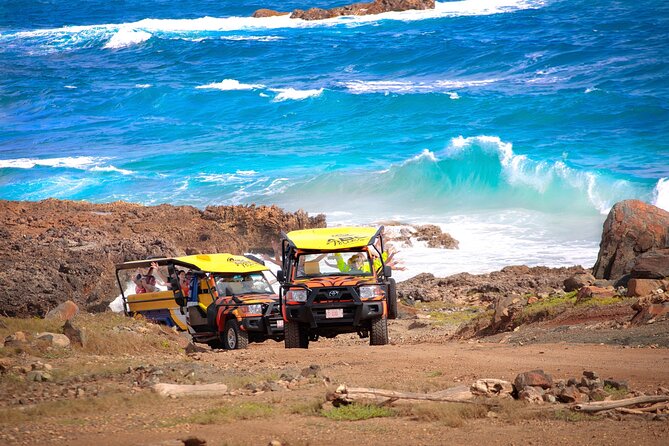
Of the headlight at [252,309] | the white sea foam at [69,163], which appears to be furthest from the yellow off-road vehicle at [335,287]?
the white sea foam at [69,163]

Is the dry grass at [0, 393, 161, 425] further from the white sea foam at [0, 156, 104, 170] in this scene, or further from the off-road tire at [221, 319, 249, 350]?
the white sea foam at [0, 156, 104, 170]

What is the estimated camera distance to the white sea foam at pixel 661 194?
34594 millimetres

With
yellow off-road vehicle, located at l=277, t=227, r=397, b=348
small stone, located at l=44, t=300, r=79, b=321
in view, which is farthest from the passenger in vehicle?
yellow off-road vehicle, located at l=277, t=227, r=397, b=348

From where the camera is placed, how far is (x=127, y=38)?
7606cm

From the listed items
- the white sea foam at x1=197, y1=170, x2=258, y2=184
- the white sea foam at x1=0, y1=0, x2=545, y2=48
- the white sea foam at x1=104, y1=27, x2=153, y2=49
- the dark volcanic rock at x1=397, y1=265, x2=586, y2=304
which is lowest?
the dark volcanic rock at x1=397, y1=265, x2=586, y2=304

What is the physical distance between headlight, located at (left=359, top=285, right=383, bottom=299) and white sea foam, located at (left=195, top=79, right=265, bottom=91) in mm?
42760

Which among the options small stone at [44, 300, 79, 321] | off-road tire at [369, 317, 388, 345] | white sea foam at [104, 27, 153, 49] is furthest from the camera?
white sea foam at [104, 27, 153, 49]

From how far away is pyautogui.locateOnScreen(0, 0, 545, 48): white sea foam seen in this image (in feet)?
241

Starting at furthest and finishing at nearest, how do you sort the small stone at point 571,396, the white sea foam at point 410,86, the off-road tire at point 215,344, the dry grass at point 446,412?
the white sea foam at point 410,86 < the off-road tire at point 215,344 < the small stone at point 571,396 < the dry grass at point 446,412

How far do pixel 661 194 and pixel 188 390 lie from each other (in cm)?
2674

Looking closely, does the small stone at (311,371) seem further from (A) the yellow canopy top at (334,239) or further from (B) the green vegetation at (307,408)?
(A) the yellow canopy top at (334,239)

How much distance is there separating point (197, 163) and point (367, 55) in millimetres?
18973

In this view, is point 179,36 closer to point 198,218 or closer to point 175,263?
point 198,218

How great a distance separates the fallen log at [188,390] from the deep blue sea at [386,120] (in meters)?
17.1
